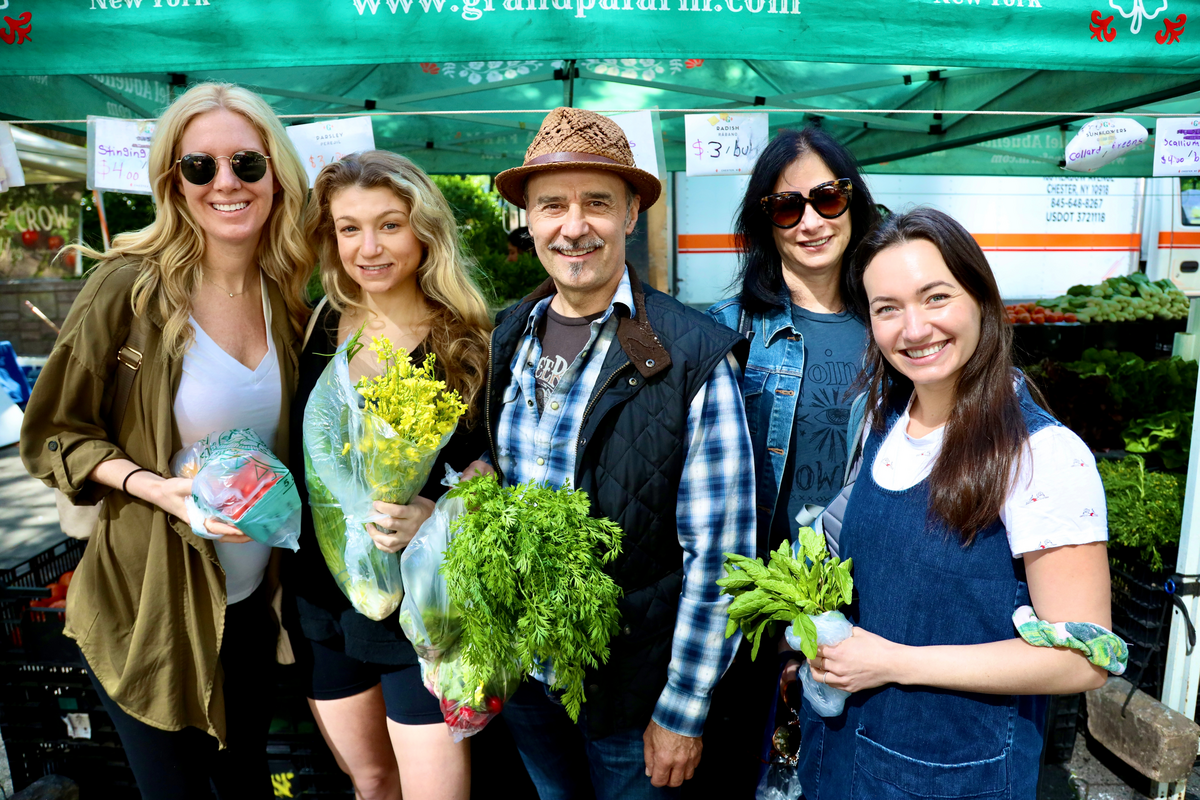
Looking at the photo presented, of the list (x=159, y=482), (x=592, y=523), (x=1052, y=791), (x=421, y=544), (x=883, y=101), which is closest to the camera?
(x=592, y=523)

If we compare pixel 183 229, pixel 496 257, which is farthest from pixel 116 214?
pixel 183 229

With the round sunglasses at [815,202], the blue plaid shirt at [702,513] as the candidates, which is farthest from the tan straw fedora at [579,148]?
the round sunglasses at [815,202]

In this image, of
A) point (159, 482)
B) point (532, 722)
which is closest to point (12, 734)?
point (159, 482)

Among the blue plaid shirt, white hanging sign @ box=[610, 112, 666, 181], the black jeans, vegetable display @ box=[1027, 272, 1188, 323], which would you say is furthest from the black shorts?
vegetable display @ box=[1027, 272, 1188, 323]

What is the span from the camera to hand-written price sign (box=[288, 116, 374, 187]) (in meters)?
3.22

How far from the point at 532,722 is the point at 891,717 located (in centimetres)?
100

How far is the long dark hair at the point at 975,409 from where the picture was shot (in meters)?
1.48

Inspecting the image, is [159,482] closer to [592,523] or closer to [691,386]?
[592,523]

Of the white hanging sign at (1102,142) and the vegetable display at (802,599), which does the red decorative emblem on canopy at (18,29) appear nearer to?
the vegetable display at (802,599)

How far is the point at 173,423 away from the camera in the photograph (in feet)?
6.97

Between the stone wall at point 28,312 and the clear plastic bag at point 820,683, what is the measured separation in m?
15.2

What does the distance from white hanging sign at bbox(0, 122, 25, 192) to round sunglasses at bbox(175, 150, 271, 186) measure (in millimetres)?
1426

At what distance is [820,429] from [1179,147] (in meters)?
2.41

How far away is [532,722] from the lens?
7.00 feet
